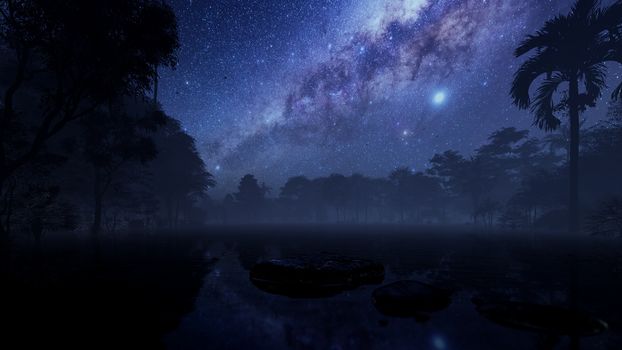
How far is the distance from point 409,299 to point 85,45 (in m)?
17.6

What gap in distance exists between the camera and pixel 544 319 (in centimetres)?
502

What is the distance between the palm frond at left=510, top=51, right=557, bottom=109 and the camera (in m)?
22.2

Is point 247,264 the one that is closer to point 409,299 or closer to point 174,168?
point 409,299

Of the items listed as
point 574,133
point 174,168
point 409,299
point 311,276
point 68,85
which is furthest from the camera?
point 174,168

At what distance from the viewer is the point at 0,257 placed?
1235cm

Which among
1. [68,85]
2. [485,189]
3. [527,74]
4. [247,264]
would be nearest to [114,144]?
[68,85]

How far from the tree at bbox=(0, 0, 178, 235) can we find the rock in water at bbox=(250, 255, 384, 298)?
13057mm

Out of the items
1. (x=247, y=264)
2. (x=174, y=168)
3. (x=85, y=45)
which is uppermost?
(x=85, y=45)

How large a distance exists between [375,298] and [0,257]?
16.0 m

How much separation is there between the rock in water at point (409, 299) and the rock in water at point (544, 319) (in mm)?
916

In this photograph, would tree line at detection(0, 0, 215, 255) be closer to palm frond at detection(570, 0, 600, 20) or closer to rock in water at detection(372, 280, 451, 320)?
rock in water at detection(372, 280, 451, 320)

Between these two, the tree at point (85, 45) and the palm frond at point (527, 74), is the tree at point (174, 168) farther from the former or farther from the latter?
the palm frond at point (527, 74)

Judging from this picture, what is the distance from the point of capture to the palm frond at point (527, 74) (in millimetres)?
22172

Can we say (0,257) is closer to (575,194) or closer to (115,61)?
(115,61)
